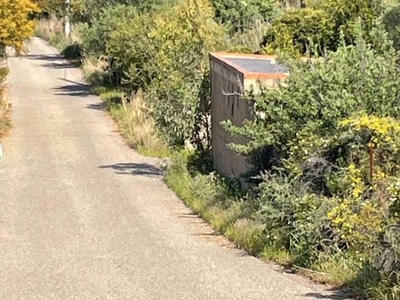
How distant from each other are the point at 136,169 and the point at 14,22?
26.4ft

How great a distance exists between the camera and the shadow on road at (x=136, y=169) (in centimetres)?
2189

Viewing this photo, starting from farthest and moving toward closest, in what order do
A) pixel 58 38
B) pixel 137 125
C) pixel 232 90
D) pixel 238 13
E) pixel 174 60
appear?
1. pixel 58 38
2. pixel 238 13
3. pixel 137 125
4. pixel 174 60
5. pixel 232 90

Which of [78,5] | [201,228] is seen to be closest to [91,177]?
[201,228]

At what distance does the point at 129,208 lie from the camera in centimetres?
1727

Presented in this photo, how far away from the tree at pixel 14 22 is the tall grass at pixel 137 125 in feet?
13.2

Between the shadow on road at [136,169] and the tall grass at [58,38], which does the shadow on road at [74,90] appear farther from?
the shadow on road at [136,169]

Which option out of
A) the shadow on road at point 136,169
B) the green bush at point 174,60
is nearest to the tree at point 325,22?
the green bush at point 174,60

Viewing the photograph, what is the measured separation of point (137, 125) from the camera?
91.4 ft

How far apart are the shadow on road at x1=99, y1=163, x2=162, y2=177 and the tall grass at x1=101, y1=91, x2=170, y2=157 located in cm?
136

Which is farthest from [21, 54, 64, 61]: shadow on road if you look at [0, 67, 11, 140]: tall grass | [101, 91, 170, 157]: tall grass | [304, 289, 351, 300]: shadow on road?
[304, 289, 351, 300]: shadow on road

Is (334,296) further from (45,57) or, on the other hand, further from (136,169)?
(45,57)

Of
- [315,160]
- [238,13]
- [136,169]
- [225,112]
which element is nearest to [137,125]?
[136,169]

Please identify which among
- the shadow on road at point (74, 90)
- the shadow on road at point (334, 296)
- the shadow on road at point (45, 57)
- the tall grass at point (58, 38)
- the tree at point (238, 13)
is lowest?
the shadow on road at point (45, 57)

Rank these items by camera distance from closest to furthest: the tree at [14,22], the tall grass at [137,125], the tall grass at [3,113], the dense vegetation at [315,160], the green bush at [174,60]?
the dense vegetation at [315,160] → the green bush at [174,60] → the tall grass at [137,125] → the tree at [14,22] → the tall grass at [3,113]
